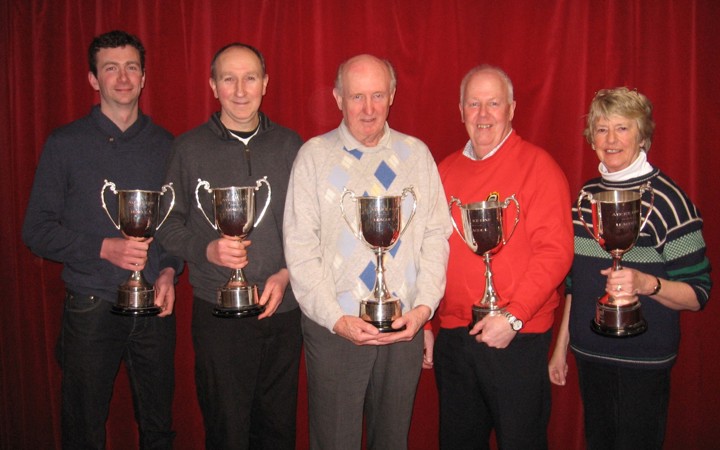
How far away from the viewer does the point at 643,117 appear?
7.15ft

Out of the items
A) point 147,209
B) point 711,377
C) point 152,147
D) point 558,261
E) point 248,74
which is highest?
point 248,74

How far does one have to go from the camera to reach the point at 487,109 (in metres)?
2.24

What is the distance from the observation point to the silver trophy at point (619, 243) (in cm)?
197

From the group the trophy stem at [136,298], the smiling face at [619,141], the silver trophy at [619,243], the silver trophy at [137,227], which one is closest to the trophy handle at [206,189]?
the silver trophy at [137,227]

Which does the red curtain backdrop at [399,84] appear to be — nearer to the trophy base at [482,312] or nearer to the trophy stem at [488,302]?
the trophy stem at [488,302]

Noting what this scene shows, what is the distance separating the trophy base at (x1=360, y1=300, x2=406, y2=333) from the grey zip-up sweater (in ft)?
1.79

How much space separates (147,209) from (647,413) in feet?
7.32

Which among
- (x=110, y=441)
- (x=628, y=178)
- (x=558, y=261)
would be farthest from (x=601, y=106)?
(x=110, y=441)

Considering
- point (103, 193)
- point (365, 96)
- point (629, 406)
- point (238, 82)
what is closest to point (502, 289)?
point (629, 406)

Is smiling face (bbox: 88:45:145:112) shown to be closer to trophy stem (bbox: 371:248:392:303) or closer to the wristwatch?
trophy stem (bbox: 371:248:392:303)

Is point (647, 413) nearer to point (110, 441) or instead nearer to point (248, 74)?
point (248, 74)

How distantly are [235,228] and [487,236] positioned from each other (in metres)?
1.03

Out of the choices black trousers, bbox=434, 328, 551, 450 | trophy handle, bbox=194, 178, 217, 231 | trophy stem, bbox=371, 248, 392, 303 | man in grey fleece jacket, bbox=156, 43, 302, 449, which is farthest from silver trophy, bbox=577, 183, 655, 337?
trophy handle, bbox=194, 178, 217, 231

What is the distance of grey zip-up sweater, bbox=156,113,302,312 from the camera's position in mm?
2322
